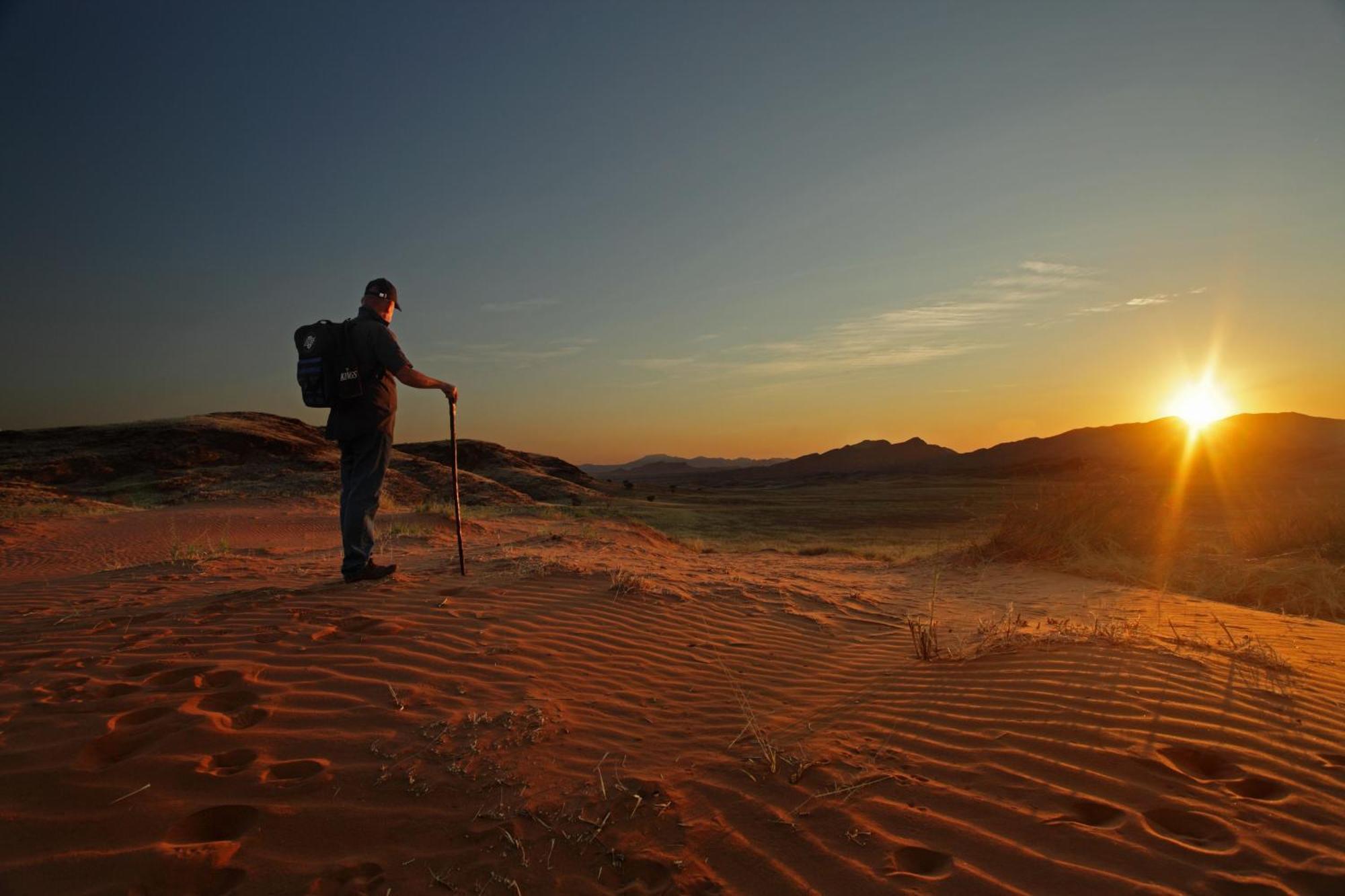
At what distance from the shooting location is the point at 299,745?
275cm

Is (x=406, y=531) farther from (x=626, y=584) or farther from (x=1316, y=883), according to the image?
(x=1316, y=883)

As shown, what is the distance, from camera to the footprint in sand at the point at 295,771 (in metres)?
2.49

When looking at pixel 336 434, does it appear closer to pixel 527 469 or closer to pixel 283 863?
pixel 283 863

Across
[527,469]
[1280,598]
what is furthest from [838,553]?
[527,469]

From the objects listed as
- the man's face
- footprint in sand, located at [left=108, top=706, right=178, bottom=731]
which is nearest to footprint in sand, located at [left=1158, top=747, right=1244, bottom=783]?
footprint in sand, located at [left=108, top=706, right=178, bottom=731]

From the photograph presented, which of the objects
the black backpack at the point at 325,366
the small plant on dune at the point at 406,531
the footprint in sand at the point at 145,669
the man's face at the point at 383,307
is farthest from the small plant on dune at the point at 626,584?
the small plant on dune at the point at 406,531

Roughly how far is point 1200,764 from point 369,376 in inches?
217

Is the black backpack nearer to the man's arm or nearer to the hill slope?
the man's arm

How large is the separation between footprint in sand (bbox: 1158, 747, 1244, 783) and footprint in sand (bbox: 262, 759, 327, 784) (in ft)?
11.1

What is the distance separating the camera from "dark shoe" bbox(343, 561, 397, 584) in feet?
17.9

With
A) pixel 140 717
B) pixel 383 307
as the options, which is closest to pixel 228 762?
pixel 140 717

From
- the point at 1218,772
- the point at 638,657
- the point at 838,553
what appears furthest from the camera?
the point at 838,553

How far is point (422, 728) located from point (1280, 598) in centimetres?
895

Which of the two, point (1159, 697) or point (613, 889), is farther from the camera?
point (1159, 697)
